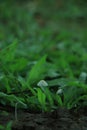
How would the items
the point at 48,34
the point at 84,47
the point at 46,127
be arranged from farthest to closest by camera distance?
the point at 48,34
the point at 84,47
the point at 46,127

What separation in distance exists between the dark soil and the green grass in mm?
71

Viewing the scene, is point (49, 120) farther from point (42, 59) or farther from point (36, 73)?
point (42, 59)

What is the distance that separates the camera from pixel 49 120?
2225 millimetres

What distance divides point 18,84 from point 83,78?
57 centimetres

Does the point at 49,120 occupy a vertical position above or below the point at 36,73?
below

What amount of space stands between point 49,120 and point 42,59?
0.72m

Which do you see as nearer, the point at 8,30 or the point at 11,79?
the point at 11,79

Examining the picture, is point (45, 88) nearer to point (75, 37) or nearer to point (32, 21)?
point (75, 37)

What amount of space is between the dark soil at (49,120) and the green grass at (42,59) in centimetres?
7

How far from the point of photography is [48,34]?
15.3 feet

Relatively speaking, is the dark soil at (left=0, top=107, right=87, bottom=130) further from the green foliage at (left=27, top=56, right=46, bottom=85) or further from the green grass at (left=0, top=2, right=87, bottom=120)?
the green foliage at (left=27, top=56, right=46, bottom=85)

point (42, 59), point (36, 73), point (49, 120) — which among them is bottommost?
point (49, 120)

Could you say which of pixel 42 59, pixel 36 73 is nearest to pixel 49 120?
pixel 36 73

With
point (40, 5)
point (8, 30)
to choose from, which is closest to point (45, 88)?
point (8, 30)
